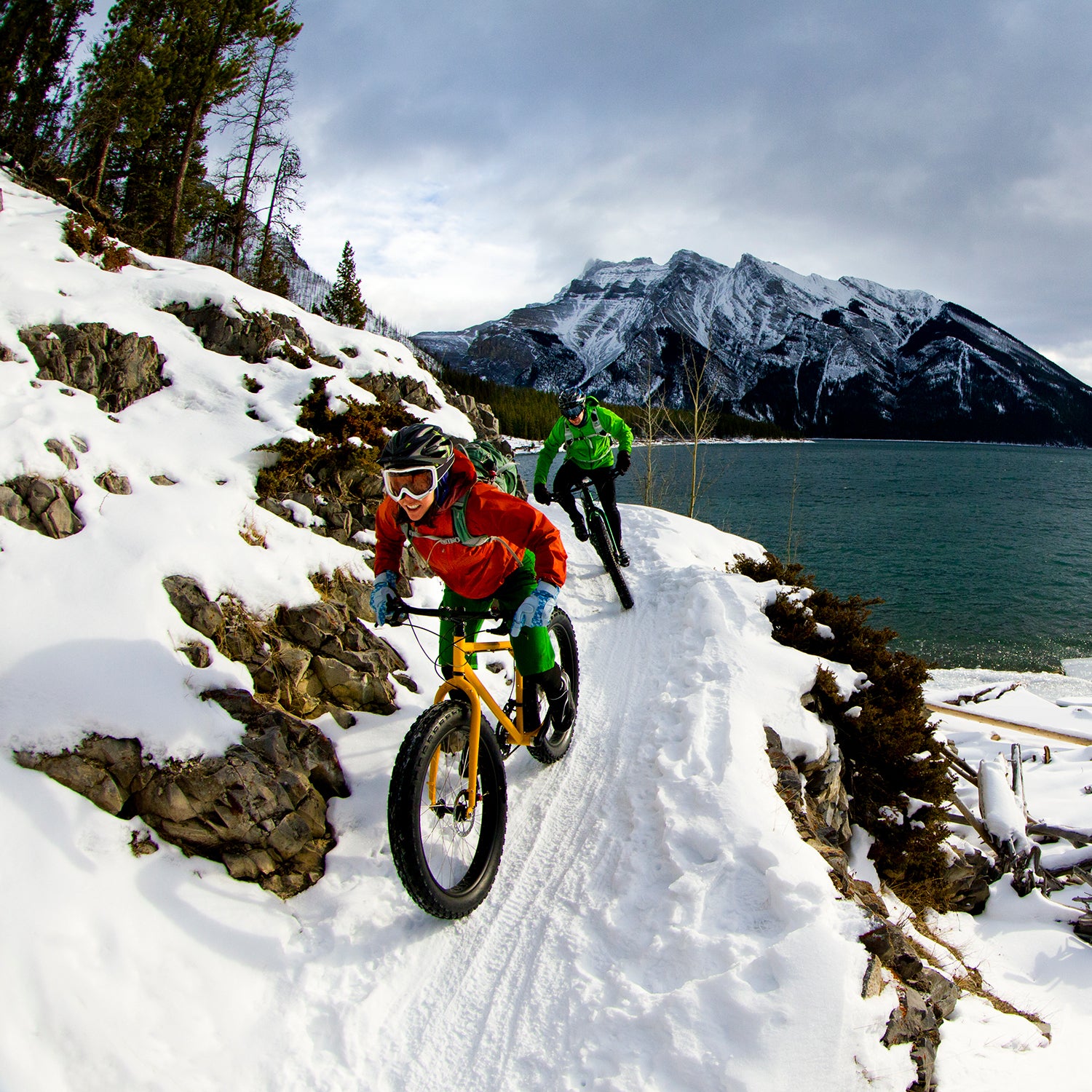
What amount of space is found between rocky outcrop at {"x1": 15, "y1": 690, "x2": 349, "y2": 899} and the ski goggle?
2.12 m

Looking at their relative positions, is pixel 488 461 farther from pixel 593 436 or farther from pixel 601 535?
pixel 601 535

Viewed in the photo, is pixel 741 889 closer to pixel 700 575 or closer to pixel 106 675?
pixel 106 675

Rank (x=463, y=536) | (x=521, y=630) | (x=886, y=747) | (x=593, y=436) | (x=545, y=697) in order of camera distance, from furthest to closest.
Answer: (x=593, y=436) < (x=886, y=747) < (x=545, y=697) < (x=521, y=630) < (x=463, y=536)

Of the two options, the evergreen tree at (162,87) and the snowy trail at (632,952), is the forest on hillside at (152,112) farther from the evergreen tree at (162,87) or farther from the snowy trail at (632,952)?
the snowy trail at (632,952)

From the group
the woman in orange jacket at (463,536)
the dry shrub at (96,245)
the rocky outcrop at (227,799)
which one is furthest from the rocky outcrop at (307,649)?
the dry shrub at (96,245)

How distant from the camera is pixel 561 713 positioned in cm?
518

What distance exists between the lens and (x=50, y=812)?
342cm

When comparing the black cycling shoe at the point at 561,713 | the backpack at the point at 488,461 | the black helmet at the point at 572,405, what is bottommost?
the black cycling shoe at the point at 561,713

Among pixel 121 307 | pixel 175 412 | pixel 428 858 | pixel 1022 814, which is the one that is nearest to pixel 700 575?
pixel 1022 814

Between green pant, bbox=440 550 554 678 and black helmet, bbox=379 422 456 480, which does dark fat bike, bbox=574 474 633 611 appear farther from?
black helmet, bbox=379 422 456 480

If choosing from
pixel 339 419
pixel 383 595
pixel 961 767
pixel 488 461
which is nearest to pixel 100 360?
pixel 339 419

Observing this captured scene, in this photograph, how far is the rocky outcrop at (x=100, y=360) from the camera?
6508 mm

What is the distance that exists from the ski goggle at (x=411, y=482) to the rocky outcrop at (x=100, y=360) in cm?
504

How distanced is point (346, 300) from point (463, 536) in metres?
Answer: 39.3
